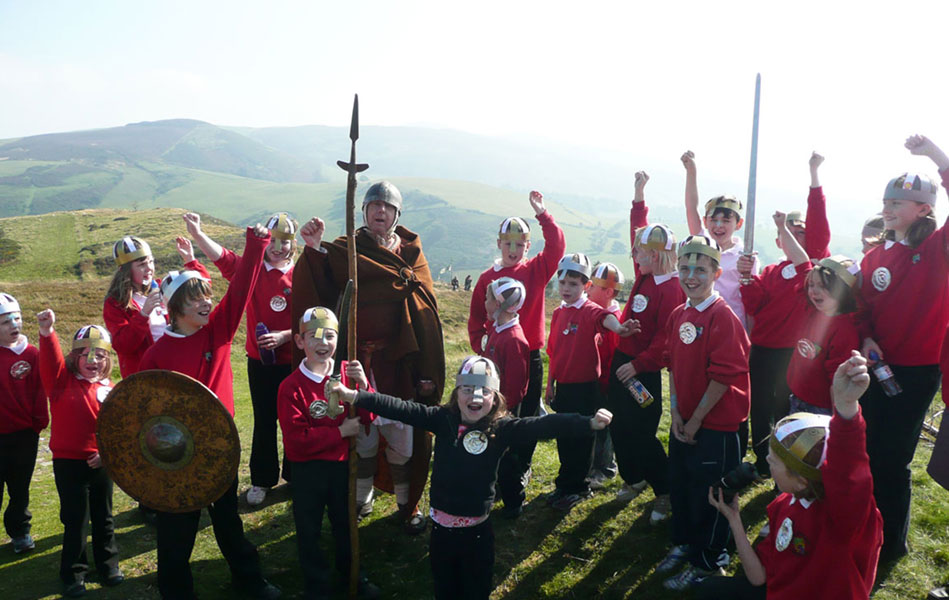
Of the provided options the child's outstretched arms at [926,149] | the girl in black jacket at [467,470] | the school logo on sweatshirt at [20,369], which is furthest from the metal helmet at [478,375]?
the school logo on sweatshirt at [20,369]

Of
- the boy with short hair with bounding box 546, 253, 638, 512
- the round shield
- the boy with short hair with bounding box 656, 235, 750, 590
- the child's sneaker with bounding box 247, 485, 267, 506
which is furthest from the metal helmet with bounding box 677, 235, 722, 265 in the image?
the child's sneaker with bounding box 247, 485, 267, 506

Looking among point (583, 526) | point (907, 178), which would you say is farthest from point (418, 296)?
point (907, 178)

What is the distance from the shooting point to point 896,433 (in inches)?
161

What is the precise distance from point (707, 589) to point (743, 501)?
7.44 feet

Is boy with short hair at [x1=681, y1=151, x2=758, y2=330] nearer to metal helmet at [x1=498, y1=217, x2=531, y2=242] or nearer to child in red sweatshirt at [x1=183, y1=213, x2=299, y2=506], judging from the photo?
metal helmet at [x1=498, y1=217, x2=531, y2=242]

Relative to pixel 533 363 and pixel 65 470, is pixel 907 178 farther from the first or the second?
pixel 65 470

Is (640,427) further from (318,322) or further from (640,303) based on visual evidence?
(318,322)

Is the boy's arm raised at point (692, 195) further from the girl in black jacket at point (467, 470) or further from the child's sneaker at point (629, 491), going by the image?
the girl in black jacket at point (467, 470)

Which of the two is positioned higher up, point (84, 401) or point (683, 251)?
point (683, 251)

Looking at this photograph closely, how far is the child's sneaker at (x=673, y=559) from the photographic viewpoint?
438 centimetres

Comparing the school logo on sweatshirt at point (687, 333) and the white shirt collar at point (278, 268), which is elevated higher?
the white shirt collar at point (278, 268)

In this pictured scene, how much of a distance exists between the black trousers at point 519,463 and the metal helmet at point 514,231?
43.7 inches

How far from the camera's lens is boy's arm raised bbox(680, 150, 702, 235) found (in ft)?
18.5

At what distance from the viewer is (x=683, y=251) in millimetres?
4172
